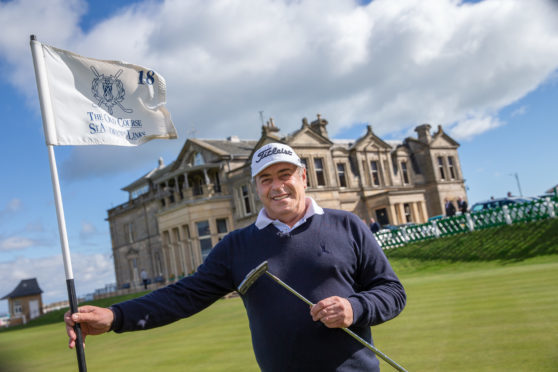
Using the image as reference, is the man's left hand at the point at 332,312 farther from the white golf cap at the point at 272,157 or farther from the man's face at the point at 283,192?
the white golf cap at the point at 272,157

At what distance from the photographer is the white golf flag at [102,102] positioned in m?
4.12

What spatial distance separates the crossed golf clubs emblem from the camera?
4.39 metres

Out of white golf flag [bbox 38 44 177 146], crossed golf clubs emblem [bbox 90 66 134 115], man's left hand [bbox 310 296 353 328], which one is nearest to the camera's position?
man's left hand [bbox 310 296 353 328]

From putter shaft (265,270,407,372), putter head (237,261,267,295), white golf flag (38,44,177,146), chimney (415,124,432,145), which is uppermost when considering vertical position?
chimney (415,124,432,145)

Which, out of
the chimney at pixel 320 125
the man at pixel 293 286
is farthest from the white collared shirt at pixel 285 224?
the chimney at pixel 320 125

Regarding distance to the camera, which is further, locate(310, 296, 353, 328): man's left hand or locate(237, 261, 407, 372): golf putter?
locate(237, 261, 407, 372): golf putter

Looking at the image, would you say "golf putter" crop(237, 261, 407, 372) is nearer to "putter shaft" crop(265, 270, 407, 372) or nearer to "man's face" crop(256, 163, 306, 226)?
"putter shaft" crop(265, 270, 407, 372)

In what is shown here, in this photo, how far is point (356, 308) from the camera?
2.95 m

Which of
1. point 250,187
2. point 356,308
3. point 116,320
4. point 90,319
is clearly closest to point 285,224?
point 356,308

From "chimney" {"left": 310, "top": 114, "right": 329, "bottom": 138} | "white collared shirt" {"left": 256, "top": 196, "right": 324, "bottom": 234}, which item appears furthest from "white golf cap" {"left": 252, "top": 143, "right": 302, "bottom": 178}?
"chimney" {"left": 310, "top": 114, "right": 329, "bottom": 138}

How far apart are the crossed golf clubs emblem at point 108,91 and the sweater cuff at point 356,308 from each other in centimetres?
288

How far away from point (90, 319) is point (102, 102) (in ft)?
7.16

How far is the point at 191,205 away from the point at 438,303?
1191 inches

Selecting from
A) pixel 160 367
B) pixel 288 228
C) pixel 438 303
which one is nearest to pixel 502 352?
pixel 288 228
